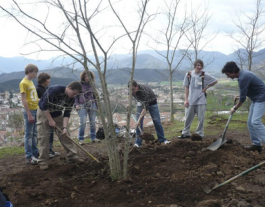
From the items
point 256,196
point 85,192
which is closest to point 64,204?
point 85,192

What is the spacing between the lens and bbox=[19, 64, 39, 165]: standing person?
14.1 feet

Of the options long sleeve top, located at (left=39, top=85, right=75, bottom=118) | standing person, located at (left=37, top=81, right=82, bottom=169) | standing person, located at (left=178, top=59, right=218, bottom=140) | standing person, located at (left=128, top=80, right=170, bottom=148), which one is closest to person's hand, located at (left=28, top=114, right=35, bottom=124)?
standing person, located at (left=37, top=81, right=82, bottom=169)

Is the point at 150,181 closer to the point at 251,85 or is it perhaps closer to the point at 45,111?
the point at 45,111

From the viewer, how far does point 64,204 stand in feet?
9.63

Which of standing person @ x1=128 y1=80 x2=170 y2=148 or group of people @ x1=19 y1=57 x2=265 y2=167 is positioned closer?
group of people @ x1=19 y1=57 x2=265 y2=167

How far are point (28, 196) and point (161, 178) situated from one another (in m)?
1.71

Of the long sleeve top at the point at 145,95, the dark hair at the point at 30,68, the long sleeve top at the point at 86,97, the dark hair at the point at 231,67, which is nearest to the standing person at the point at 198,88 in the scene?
the dark hair at the point at 231,67

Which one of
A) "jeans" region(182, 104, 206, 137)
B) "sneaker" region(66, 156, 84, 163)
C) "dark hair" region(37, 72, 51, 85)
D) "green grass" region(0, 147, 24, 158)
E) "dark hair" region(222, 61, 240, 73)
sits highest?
"dark hair" region(222, 61, 240, 73)

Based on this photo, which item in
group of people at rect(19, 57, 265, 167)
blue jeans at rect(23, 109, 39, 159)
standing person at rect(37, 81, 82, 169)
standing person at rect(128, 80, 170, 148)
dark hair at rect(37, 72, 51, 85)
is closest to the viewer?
standing person at rect(37, 81, 82, 169)

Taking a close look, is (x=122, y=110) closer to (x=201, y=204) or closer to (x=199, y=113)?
(x=201, y=204)

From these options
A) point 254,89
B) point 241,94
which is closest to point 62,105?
point 241,94

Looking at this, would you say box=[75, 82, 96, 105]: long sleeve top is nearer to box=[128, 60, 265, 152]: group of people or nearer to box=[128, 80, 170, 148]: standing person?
box=[128, 60, 265, 152]: group of people

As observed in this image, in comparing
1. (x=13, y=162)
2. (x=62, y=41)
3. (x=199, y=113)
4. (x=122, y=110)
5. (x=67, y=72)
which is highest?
(x=62, y=41)

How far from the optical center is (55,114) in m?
→ 4.35
